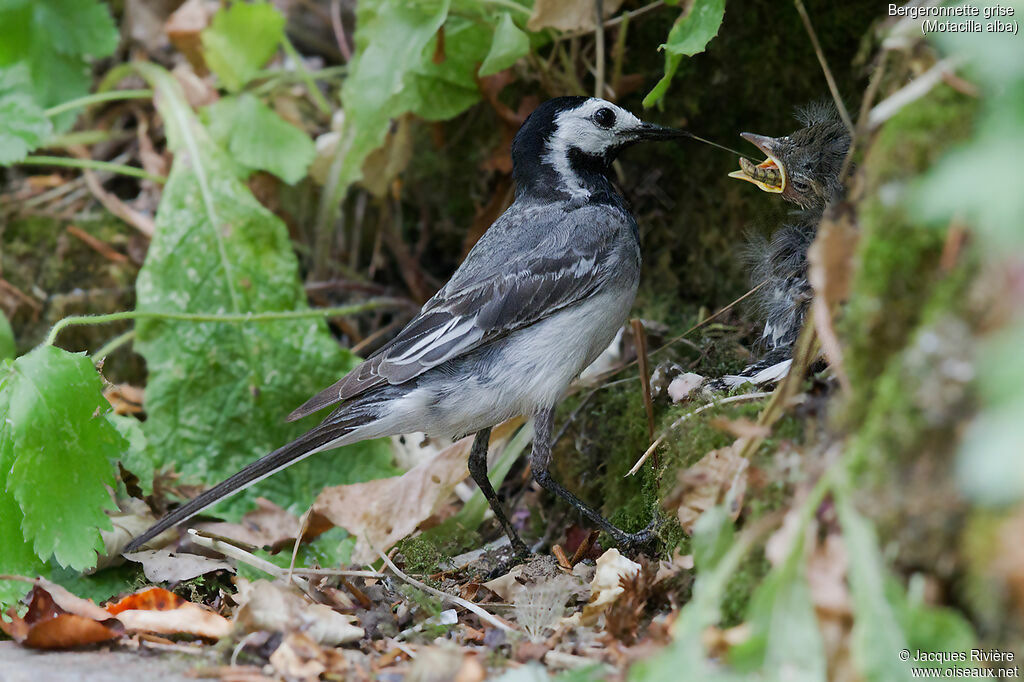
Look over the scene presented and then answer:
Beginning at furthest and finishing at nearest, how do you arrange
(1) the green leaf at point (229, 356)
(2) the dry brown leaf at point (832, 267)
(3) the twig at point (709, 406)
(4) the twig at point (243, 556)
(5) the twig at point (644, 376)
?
(1) the green leaf at point (229, 356)
(5) the twig at point (644, 376)
(4) the twig at point (243, 556)
(3) the twig at point (709, 406)
(2) the dry brown leaf at point (832, 267)

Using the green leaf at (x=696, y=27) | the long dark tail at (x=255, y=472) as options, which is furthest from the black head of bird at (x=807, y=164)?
the long dark tail at (x=255, y=472)

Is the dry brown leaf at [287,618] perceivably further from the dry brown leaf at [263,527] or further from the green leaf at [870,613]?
A: the green leaf at [870,613]

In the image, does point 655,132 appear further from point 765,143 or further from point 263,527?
point 263,527

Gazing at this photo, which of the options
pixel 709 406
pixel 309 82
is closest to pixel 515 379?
pixel 709 406

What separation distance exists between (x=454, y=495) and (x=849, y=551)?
3115 mm

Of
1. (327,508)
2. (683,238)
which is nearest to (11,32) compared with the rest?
(327,508)

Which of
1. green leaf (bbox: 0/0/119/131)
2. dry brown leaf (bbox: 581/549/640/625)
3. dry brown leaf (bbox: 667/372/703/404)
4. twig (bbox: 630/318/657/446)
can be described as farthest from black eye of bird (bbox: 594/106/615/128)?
green leaf (bbox: 0/0/119/131)

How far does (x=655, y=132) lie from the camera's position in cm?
439

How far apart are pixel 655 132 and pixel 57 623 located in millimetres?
2997

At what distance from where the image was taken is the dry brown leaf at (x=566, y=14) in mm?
4359

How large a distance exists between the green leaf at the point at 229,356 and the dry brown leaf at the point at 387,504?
0.52m

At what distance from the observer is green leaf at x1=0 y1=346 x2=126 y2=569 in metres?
3.27

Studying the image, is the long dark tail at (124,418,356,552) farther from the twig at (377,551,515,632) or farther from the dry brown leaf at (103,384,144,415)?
the dry brown leaf at (103,384,144,415)

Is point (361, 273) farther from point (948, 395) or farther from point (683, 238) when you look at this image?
point (948, 395)
